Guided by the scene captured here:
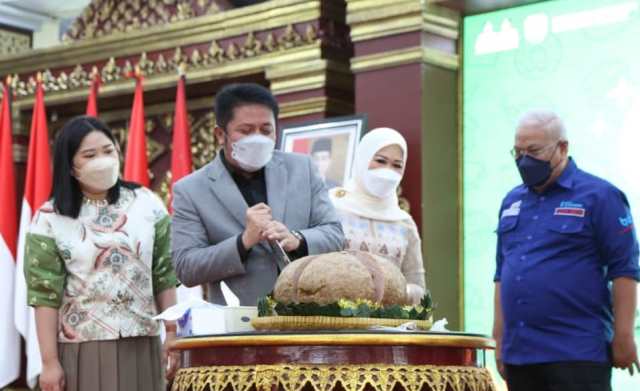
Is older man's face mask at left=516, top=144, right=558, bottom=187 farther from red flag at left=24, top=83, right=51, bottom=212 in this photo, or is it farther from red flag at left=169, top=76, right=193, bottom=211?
red flag at left=24, top=83, right=51, bottom=212

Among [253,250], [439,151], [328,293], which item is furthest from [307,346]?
[439,151]

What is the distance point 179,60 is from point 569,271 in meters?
3.57

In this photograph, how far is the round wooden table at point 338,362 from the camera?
2123mm

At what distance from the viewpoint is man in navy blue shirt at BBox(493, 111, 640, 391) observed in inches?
136

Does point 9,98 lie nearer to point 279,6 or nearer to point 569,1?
point 279,6

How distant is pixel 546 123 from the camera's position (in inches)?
142

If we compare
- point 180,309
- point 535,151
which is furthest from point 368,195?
point 180,309

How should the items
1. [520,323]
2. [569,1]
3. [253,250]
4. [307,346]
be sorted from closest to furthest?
1. [307,346]
2. [253,250]
3. [520,323]
4. [569,1]

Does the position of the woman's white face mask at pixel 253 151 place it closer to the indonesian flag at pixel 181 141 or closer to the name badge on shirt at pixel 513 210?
the name badge on shirt at pixel 513 210

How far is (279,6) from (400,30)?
851 millimetres

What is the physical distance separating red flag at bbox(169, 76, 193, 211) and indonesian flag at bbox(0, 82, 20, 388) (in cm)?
106

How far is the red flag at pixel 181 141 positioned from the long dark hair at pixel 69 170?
2.77 metres

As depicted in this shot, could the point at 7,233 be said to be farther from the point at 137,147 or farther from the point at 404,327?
the point at 404,327

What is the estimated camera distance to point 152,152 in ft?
23.6
